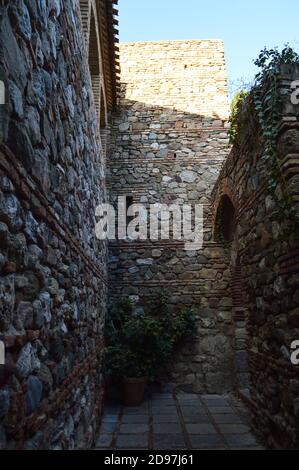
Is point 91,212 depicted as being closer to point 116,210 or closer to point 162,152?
Result: point 116,210

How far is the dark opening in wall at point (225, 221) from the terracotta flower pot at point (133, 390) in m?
2.76

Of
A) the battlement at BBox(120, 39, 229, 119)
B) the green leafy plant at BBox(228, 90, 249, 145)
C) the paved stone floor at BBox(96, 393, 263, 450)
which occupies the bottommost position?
the paved stone floor at BBox(96, 393, 263, 450)

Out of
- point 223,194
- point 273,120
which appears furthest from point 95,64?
point 273,120

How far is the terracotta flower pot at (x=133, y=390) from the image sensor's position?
524 cm

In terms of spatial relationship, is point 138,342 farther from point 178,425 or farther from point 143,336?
point 178,425

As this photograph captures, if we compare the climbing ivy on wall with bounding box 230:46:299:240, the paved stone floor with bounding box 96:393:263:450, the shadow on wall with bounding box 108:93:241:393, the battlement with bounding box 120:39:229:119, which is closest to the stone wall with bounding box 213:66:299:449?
the climbing ivy on wall with bounding box 230:46:299:240

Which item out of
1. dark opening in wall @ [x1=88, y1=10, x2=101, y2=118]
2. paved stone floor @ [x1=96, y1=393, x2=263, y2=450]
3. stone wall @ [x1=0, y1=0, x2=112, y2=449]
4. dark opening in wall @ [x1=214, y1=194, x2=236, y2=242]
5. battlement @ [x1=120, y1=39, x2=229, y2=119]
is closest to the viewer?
stone wall @ [x1=0, y1=0, x2=112, y2=449]

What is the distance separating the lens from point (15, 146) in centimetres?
162

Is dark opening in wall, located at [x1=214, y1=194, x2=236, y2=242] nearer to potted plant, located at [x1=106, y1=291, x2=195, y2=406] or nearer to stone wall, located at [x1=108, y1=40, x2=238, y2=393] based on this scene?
stone wall, located at [x1=108, y1=40, x2=238, y2=393]

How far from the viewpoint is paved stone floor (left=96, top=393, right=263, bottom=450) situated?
3.78 meters

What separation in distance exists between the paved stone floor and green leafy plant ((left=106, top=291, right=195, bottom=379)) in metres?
0.50

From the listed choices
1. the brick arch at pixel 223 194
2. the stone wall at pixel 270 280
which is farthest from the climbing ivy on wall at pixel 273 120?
the brick arch at pixel 223 194

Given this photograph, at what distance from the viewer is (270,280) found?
3.49 metres

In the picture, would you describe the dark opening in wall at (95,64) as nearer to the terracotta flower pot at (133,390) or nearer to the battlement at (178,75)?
the battlement at (178,75)
